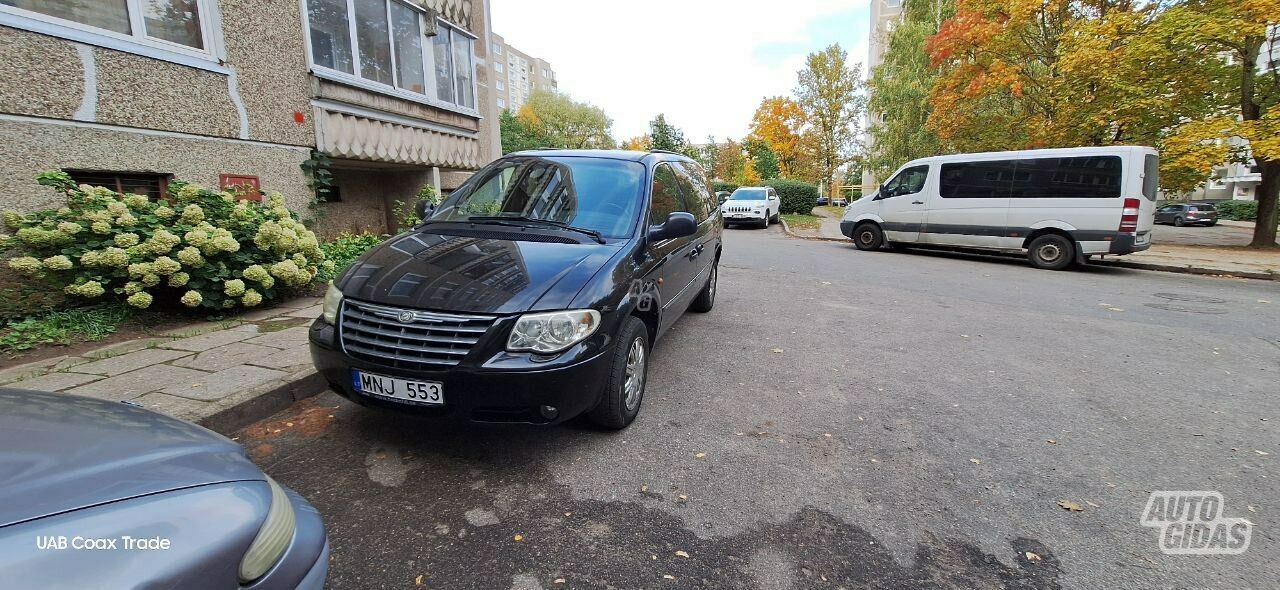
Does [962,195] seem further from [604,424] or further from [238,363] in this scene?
[238,363]

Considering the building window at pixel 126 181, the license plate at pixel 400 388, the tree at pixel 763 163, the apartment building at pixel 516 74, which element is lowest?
the license plate at pixel 400 388

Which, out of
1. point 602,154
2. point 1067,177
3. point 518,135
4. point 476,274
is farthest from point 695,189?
point 518,135

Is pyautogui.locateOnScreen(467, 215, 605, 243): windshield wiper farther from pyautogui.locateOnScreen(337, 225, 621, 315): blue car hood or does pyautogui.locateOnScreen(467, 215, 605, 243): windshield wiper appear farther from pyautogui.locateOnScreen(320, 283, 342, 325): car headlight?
pyautogui.locateOnScreen(320, 283, 342, 325): car headlight

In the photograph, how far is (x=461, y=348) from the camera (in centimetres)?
263

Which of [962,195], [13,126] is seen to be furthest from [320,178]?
[962,195]

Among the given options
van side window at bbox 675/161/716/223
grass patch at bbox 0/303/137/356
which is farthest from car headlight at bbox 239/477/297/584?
grass patch at bbox 0/303/137/356

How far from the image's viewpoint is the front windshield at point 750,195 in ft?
69.9

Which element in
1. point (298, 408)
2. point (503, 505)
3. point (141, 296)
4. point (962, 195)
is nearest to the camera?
point (503, 505)

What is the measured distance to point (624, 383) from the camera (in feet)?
10.5

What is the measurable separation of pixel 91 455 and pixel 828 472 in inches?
113

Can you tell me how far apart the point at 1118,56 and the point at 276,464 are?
16.8m

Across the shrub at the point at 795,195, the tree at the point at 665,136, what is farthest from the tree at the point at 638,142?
the shrub at the point at 795,195

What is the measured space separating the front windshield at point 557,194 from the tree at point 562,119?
175ft

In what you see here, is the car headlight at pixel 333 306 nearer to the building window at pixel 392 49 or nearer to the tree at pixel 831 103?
the building window at pixel 392 49
